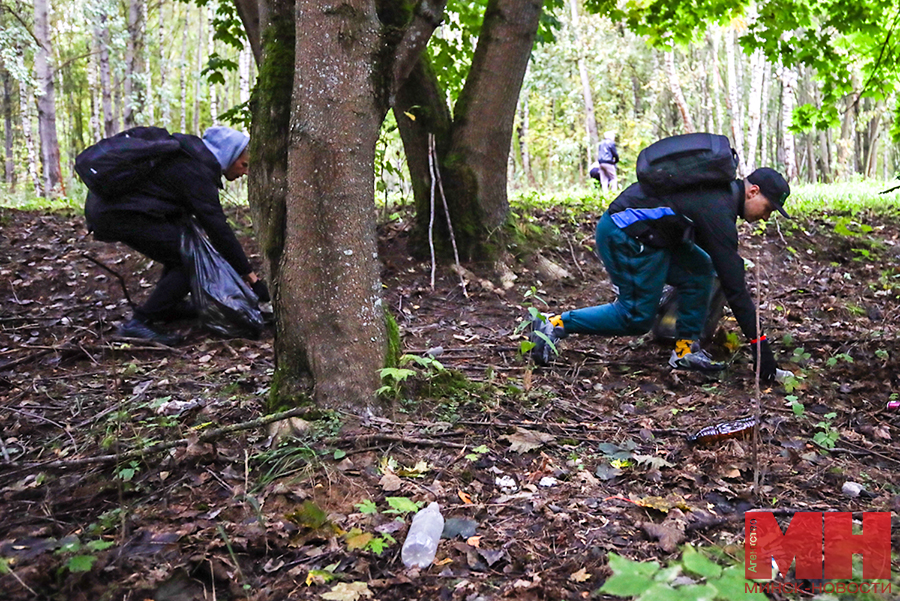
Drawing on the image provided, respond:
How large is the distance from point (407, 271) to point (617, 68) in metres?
25.0

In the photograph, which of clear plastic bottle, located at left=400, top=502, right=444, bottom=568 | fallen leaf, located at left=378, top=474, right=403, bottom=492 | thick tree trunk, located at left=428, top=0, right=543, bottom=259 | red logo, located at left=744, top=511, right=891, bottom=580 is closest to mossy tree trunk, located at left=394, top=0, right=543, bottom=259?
thick tree trunk, located at left=428, top=0, right=543, bottom=259

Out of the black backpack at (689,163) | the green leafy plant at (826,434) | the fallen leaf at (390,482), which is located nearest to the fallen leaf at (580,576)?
the fallen leaf at (390,482)

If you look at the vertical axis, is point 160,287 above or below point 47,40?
below

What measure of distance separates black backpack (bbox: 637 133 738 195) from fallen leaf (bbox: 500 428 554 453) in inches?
69.9

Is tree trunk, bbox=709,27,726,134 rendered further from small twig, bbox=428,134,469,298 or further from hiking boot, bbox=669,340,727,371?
hiking boot, bbox=669,340,727,371

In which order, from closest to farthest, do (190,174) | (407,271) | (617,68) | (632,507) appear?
(632,507), (190,174), (407,271), (617,68)

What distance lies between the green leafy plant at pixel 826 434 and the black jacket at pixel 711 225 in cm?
65

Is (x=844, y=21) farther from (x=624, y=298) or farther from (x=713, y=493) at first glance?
(x=713, y=493)

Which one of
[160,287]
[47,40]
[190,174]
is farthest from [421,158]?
[47,40]

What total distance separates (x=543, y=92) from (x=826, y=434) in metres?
26.0

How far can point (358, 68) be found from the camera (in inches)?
117

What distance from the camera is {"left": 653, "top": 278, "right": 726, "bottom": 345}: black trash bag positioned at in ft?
14.6

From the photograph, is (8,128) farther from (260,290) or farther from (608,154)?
(260,290)

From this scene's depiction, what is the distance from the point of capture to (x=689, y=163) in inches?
148
